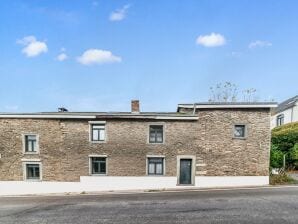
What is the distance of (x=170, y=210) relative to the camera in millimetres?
17188

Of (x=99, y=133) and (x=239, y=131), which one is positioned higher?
(x=239, y=131)

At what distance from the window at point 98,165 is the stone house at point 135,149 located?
5 cm

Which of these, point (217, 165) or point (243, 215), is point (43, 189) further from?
point (243, 215)

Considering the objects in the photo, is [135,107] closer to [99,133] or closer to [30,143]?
[99,133]

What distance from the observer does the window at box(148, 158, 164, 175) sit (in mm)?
28406

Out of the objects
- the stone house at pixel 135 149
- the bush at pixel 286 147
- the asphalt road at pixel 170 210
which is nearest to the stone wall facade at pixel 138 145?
the stone house at pixel 135 149

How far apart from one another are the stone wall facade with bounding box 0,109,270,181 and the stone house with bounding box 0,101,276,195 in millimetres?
82

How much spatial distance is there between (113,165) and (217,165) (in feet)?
29.5

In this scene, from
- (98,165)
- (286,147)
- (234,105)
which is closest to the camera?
(234,105)

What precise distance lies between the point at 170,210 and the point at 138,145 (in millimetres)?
11675

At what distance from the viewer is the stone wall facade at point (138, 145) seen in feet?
90.9

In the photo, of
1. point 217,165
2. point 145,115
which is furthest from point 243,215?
point 145,115

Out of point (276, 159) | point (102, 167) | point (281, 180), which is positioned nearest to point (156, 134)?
point (102, 167)

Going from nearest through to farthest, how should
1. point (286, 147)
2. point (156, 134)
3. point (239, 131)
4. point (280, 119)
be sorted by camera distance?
point (239, 131) → point (156, 134) → point (286, 147) → point (280, 119)
